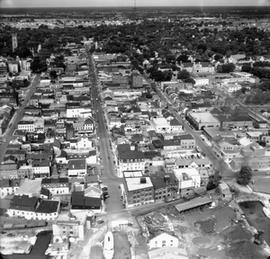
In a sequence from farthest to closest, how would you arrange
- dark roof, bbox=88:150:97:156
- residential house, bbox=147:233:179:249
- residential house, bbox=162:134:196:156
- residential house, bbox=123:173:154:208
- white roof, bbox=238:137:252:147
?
white roof, bbox=238:137:252:147 < residential house, bbox=162:134:196:156 < dark roof, bbox=88:150:97:156 < residential house, bbox=123:173:154:208 < residential house, bbox=147:233:179:249

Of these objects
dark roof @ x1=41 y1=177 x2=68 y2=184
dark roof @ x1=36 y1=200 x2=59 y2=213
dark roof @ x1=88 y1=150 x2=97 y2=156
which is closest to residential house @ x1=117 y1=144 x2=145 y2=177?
dark roof @ x1=88 y1=150 x2=97 y2=156

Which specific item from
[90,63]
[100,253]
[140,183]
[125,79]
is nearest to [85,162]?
[140,183]

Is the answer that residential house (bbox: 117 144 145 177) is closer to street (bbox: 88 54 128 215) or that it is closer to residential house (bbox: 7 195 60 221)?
street (bbox: 88 54 128 215)

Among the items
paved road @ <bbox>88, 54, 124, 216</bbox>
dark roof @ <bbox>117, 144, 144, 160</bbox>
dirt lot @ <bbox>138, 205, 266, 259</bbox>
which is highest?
dark roof @ <bbox>117, 144, 144, 160</bbox>

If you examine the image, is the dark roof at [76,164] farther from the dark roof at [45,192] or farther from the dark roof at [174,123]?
the dark roof at [174,123]

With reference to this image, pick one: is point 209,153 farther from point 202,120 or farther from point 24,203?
point 24,203

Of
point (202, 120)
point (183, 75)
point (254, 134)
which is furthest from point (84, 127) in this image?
point (183, 75)
